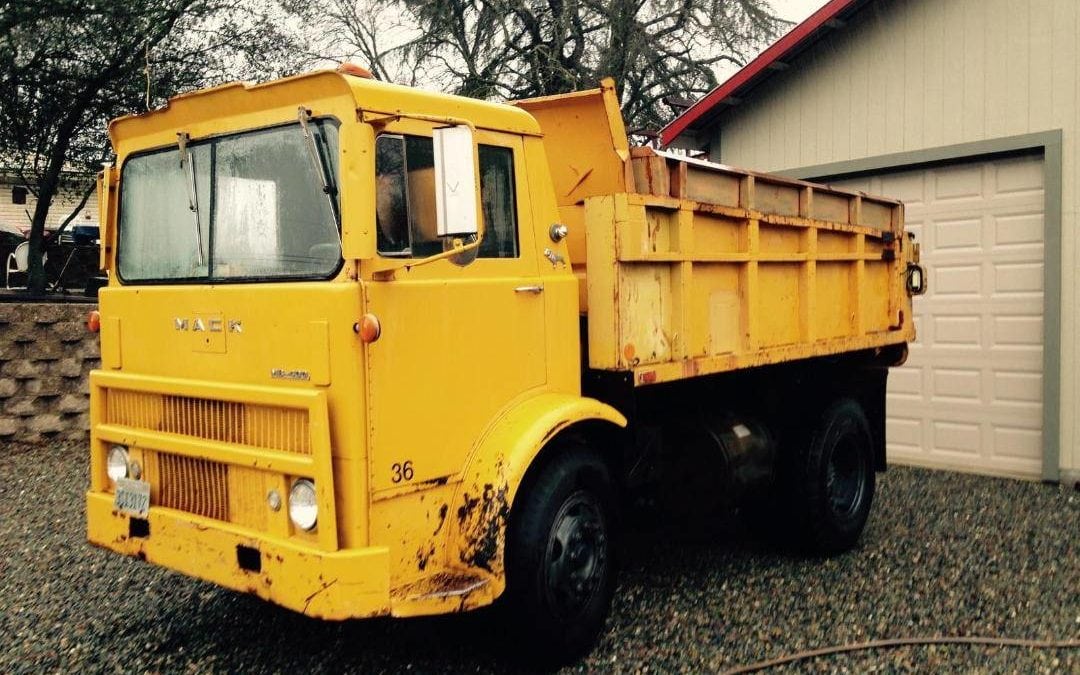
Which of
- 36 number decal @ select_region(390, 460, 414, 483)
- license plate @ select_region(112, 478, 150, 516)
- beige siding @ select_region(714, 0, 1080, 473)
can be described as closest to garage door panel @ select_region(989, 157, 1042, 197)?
beige siding @ select_region(714, 0, 1080, 473)

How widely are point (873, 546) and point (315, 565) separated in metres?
4.13

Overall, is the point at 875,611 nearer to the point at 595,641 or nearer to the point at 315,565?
the point at 595,641

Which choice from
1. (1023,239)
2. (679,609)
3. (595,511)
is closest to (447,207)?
(595,511)

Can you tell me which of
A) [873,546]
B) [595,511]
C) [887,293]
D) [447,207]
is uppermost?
[447,207]

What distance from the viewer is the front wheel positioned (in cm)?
381

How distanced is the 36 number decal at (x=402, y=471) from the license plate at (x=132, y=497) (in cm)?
116

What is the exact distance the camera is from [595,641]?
13.8ft

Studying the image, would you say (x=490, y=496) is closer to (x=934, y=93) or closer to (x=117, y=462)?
(x=117, y=462)

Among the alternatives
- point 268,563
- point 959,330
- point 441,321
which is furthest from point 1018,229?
point 268,563

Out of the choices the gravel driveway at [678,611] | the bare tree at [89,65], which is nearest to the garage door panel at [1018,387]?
the gravel driveway at [678,611]

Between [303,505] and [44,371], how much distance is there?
6.63 m

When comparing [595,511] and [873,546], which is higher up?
[595,511]

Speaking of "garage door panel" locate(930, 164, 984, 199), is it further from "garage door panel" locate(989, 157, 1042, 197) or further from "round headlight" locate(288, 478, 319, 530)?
"round headlight" locate(288, 478, 319, 530)

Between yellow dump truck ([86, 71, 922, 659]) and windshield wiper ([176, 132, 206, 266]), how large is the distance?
14 mm
